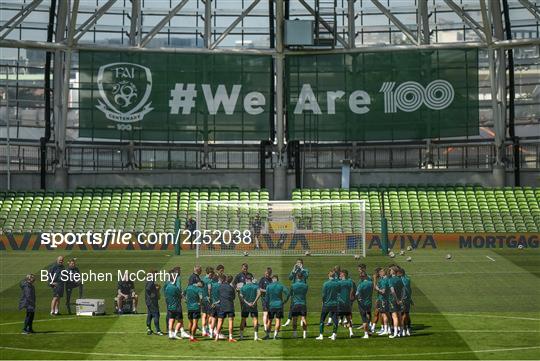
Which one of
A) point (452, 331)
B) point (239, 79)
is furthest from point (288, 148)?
point (452, 331)

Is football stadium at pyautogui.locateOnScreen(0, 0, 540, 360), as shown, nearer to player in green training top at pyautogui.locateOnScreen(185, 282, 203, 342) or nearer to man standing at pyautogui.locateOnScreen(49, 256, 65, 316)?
man standing at pyautogui.locateOnScreen(49, 256, 65, 316)

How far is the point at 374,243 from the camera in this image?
4362 centimetres

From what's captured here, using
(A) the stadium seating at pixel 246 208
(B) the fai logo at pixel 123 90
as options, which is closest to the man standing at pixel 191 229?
(A) the stadium seating at pixel 246 208

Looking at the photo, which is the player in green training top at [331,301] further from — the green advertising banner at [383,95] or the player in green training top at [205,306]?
the green advertising banner at [383,95]

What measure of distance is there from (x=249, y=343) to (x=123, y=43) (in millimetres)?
32177

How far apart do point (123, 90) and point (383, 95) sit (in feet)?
41.3

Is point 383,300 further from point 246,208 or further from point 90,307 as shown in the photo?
point 246,208

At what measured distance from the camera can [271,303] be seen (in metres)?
22.4

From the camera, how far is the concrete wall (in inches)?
2045

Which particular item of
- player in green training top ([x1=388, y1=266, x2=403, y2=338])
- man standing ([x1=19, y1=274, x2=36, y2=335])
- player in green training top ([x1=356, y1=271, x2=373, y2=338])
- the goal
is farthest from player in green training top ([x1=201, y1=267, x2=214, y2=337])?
the goal

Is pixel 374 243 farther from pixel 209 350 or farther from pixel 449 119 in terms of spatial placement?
pixel 209 350

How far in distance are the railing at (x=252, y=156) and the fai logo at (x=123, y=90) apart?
2.77 metres

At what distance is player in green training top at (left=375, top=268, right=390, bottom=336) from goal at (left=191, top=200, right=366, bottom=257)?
17585 mm

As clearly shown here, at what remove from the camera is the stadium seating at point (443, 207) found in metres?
45.8
